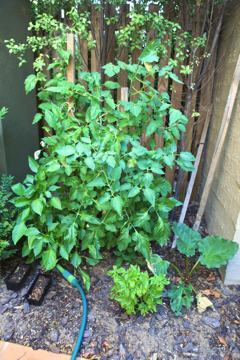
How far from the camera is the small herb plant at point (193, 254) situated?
1528 millimetres

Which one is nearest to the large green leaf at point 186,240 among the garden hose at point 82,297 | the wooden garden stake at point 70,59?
the garden hose at point 82,297

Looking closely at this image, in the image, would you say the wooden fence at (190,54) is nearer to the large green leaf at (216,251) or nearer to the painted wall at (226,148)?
the painted wall at (226,148)

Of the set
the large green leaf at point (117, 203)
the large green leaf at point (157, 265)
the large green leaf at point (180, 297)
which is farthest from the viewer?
the large green leaf at point (157, 265)

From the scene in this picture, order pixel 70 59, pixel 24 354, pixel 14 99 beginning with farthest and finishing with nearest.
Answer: pixel 14 99 < pixel 70 59 < pixel 24 354

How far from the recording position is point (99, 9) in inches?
71.3

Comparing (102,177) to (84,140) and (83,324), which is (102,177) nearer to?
(84,140)

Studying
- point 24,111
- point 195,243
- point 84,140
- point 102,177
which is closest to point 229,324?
point 195,243

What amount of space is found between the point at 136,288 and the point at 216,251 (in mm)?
584

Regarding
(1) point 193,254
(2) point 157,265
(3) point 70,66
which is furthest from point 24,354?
(3) point 70,66

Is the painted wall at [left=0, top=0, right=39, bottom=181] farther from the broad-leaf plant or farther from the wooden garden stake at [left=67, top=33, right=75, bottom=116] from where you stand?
the wooden garden stake at [left=67, top=33, right=75, bottom=116]

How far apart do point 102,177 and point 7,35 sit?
1.27 metres

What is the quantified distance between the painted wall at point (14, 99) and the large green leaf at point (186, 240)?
1.32m

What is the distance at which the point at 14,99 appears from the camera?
6.49 feet

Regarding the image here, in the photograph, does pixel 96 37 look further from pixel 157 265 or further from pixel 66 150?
pixel 157 265
